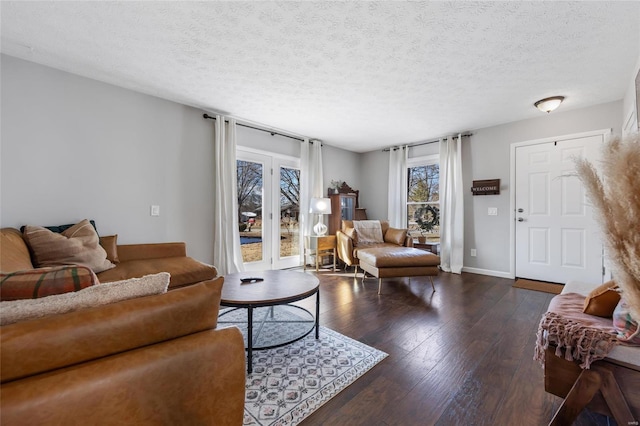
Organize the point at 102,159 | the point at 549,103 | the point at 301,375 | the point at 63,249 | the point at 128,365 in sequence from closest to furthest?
1. the point at 128,365
2. the point at 301,375
3. the point at 63,249
4. the point at 102,159
5. the point at 549,103

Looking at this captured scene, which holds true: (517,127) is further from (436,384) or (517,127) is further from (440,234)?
(436,384)

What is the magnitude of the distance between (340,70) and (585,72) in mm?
2366

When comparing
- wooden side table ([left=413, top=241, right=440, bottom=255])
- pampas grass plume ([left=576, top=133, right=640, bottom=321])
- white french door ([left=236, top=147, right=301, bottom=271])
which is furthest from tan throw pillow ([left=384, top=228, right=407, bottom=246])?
pampas grass plume ([left=576, top=133, right=640, bottom=321])

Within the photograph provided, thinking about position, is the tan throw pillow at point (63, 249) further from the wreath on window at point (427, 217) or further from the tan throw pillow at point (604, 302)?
the wreath on window at point (427, 217)

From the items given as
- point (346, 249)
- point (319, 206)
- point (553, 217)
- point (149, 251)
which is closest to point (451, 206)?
point (553, 217)

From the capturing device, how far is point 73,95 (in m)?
2.66

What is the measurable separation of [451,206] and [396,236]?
1.13 metres

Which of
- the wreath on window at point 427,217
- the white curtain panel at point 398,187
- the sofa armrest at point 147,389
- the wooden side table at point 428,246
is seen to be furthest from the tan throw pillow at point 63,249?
the wreath on window at point 427,217

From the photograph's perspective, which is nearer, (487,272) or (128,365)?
Result: (128,365)

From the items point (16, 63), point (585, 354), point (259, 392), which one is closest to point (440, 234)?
point (585, 354)

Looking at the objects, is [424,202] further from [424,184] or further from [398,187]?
[398,187]

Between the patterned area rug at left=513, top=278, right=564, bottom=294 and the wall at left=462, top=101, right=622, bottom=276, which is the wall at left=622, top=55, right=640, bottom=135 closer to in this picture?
the wall at left=462, top=101, right=622, bottom=276

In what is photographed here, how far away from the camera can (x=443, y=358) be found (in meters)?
1.88

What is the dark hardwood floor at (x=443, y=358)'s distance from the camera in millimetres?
1367
